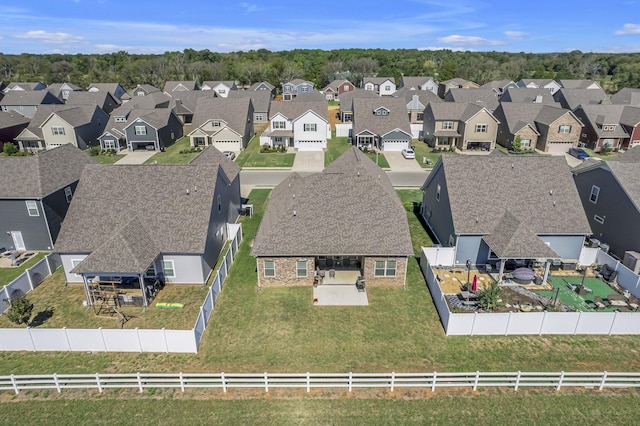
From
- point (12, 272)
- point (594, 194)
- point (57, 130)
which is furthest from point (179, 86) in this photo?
point (594, 194)

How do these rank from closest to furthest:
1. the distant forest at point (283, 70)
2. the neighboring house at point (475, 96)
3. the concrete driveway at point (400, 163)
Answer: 1. the concrete driveway at point (400, 163)
2. the neighboring house at point (475, 96)
3. the distant forest at point (283, 70)

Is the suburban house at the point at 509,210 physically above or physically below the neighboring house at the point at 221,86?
below

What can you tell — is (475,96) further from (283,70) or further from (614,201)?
(283,70)

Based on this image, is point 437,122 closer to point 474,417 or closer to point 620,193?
point 620,193

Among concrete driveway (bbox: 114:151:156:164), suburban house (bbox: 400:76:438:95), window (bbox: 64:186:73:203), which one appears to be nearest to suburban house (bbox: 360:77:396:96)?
suburban house (bbox: 400:76:438:95)

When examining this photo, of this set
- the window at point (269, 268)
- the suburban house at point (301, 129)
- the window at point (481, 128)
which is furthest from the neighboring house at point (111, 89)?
the window at point (269, 268)

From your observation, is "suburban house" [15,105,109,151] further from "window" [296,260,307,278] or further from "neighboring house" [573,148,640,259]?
"neighboring house" [573,148,640,259]

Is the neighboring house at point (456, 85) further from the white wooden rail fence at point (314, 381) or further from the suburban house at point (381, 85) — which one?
the white wooden rail fence at point (314, 381)
